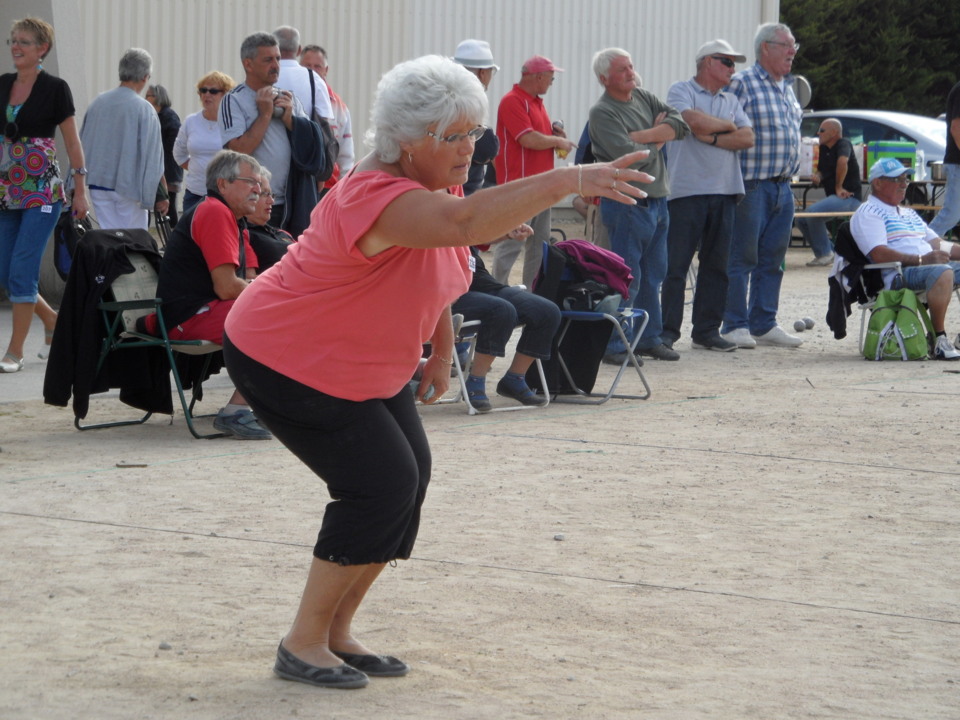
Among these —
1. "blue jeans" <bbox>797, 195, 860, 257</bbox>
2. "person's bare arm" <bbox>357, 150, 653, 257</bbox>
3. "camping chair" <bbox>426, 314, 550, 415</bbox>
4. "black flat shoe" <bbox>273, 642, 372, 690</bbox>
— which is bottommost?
"blue jeans" <bbox>797, 195, 860, 257</bbox>

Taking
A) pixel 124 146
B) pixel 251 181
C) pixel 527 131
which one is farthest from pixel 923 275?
pixel 124 146

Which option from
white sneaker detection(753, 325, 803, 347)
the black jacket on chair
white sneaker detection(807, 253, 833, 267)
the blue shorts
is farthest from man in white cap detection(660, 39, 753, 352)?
white sneaker detection(807, 253, 833, 267)

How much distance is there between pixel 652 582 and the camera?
15.6 feet

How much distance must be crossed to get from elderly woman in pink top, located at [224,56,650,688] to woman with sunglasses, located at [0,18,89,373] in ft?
17.9

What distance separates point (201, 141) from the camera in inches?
369

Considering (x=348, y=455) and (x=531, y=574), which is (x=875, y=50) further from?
(x=348, y=455)

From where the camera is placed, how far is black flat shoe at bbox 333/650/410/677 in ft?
12.7

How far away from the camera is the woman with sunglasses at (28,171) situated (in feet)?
29.1

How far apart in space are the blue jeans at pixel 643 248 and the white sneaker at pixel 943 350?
1933 millimetres

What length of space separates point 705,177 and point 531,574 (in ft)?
20.8

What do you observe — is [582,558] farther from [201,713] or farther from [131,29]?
[131,29]

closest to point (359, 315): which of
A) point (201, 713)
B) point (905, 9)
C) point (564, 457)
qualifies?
point (201, 713)

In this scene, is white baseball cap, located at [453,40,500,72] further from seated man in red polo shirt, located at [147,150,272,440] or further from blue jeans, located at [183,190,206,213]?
seated man in red polo shirt, located at [147,150,272,440]

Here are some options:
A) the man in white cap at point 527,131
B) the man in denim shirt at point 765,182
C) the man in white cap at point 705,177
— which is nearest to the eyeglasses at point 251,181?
the man in white cap at point 527,131
